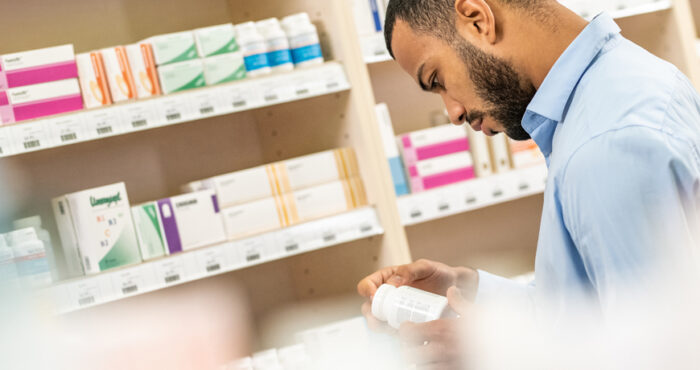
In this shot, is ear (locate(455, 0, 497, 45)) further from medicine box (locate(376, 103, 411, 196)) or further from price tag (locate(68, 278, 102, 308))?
price tag (locate(68, 278, 102, 308))

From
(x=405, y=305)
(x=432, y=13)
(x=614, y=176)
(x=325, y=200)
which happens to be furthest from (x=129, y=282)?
(x=614, y=176)

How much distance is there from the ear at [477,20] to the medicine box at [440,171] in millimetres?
1399

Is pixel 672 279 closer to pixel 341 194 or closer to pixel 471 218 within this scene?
pixel 341 194

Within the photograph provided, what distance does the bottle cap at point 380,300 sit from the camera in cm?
142

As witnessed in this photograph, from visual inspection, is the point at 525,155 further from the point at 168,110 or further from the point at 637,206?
the point at 637,206

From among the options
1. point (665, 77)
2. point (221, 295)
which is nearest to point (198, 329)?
point (665, 77)


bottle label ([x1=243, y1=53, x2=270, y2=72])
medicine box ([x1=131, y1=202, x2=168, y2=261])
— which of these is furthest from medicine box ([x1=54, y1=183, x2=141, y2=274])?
bottle label ([x1=243, y1=53, x2=270, y2=72])

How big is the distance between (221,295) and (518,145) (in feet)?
5.09

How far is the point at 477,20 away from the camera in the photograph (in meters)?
1.19

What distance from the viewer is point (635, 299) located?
0.90m

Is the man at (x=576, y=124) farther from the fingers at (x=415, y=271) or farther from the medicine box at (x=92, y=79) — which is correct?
the medicine box at (x=92, y=79)

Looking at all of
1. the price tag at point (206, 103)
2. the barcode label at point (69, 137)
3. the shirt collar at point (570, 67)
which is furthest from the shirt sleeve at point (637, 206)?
the barcode label at point (69, 137)

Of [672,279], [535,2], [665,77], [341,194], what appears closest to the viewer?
[672,279]

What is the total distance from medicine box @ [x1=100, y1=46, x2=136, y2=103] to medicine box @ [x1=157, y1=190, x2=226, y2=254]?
371 millimetres
